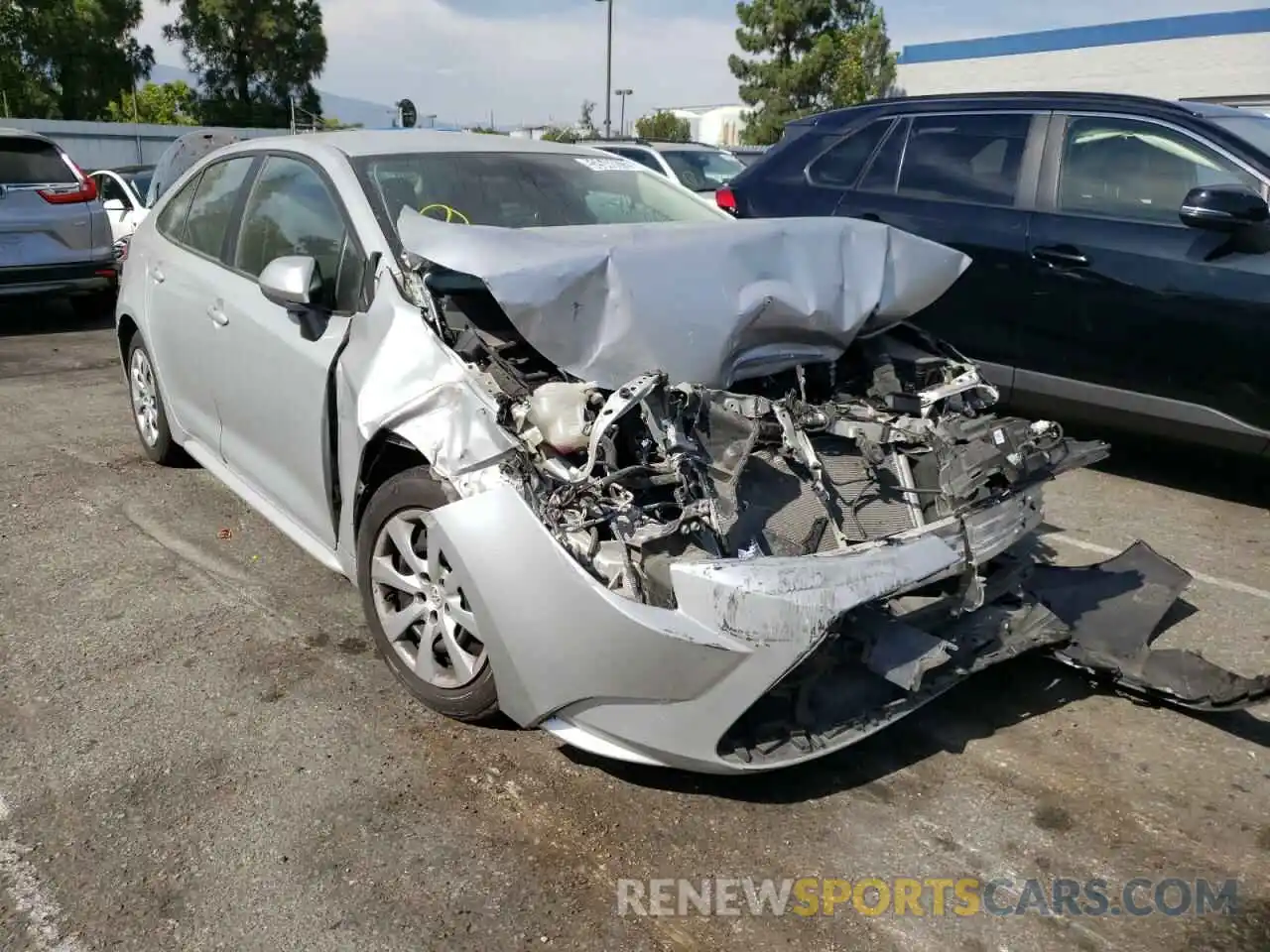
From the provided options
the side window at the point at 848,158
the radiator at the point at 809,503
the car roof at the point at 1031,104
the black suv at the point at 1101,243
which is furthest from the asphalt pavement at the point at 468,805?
the side window at the point at 848,158

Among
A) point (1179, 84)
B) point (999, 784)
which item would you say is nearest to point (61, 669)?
point (999, 784)

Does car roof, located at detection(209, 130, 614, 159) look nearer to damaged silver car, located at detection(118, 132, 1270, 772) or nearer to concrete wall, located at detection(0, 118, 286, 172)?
damaged silver car, located at detection(118, 132, 1270, 772)

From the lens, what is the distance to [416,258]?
3.32 m

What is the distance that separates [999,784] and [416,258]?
7.79 feet

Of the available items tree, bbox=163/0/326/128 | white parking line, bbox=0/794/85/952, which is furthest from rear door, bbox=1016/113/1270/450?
tree, bbox=163/0/326/128

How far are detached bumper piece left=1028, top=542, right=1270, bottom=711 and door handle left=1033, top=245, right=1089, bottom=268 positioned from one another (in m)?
1.80

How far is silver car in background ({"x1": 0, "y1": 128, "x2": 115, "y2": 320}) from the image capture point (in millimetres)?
9125

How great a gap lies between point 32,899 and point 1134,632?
3.33m

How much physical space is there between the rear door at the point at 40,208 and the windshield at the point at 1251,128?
30.0 ft

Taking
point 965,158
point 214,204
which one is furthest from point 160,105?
point 965,158

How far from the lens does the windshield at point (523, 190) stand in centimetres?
379

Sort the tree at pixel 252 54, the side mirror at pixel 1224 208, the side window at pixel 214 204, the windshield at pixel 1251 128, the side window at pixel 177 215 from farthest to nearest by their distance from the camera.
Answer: the tree at pixel 252 54, the windshield at pixel 1251 128, the side window at pixel 177 215, the side mirror at pixel 1224 208, the side window at pixel 214 204

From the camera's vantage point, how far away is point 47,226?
30.4 ft

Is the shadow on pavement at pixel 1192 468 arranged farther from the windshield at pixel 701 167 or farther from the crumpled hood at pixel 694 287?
the windshield at pixel 701 167
